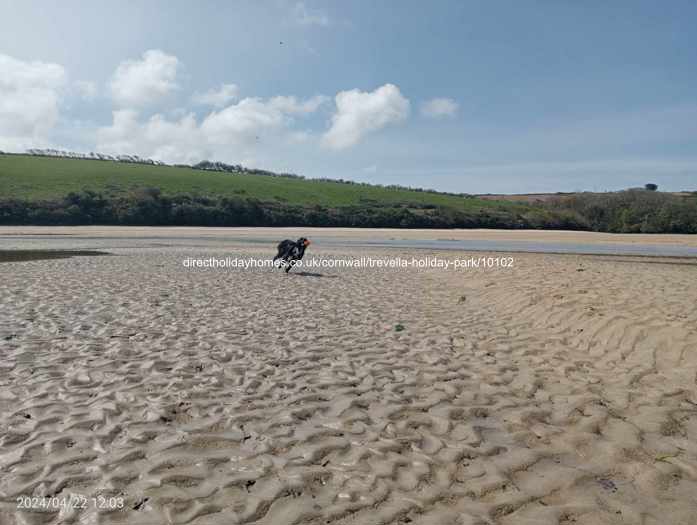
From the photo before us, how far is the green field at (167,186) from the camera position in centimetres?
7150

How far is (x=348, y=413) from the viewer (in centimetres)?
550

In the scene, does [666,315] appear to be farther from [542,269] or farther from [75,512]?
[75,512]

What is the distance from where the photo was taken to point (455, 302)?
13.5 metres

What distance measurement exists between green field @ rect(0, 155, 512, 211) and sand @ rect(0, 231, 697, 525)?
222 feet

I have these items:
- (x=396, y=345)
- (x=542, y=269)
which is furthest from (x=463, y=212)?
(x=396, y=345)

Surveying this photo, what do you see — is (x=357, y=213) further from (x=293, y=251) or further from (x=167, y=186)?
(x=293, y=251)

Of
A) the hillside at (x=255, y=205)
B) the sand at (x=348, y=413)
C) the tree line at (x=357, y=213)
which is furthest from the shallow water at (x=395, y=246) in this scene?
the hillside at (x=255, y=205)

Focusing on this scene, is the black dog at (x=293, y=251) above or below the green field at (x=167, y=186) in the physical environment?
below

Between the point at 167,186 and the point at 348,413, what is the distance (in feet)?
272

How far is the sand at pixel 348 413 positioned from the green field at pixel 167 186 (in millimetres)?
67795

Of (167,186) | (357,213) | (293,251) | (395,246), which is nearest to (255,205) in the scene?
(357,213)

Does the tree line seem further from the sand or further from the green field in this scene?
the sand

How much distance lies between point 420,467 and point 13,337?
Result: 7408 mm

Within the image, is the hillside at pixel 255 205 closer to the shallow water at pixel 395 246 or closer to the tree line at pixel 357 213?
the tree line at pixel 357 213
